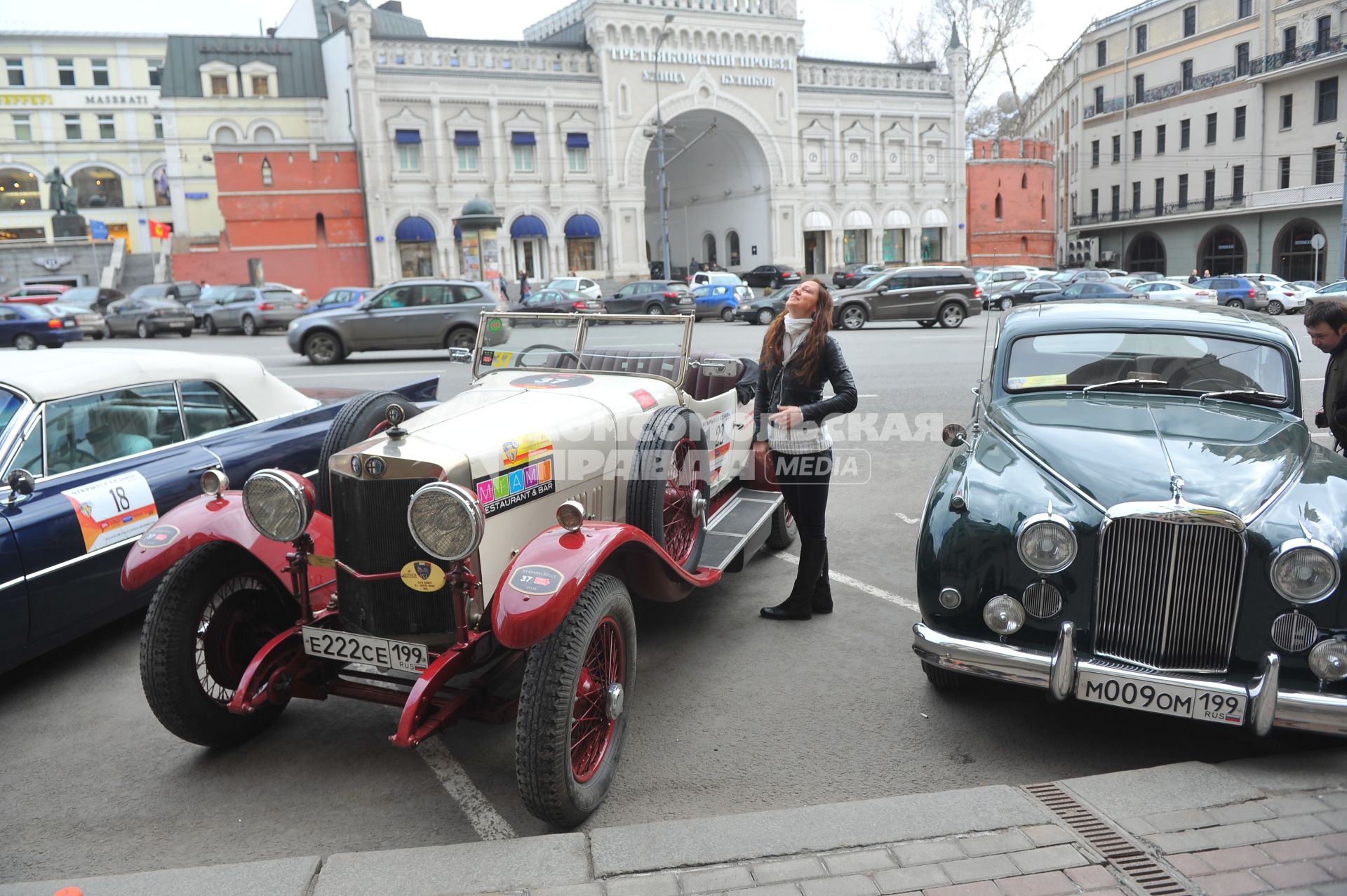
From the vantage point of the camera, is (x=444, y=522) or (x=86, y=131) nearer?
(x=444, y=522)

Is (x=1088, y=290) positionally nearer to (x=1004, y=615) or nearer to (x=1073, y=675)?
(x=1004, y=615)

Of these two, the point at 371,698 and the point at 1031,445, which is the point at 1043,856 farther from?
the point at 371,698

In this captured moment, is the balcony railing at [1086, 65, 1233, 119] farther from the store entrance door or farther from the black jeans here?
the black jeans

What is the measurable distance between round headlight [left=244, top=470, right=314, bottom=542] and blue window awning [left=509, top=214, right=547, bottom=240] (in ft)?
145

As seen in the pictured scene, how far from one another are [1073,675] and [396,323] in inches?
678

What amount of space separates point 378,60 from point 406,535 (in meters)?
44.8

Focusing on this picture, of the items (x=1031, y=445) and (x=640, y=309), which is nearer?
(x=1031, y=445)

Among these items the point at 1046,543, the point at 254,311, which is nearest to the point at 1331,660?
the point at 1046,543

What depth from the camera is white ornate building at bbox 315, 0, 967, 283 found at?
43.9 metres

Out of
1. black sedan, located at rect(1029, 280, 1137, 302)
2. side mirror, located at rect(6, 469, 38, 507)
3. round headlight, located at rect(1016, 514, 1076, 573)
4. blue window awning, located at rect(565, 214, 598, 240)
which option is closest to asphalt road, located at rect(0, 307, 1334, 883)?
round headlight, located at rect(1016, 514, 1076, 573)

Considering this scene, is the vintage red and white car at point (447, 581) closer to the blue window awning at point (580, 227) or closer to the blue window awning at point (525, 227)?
the blue window awning at point (525, 227)

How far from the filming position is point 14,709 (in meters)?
4.50

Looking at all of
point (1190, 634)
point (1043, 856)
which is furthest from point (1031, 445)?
point (1043, 856)

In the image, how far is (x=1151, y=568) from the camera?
3645 mm
